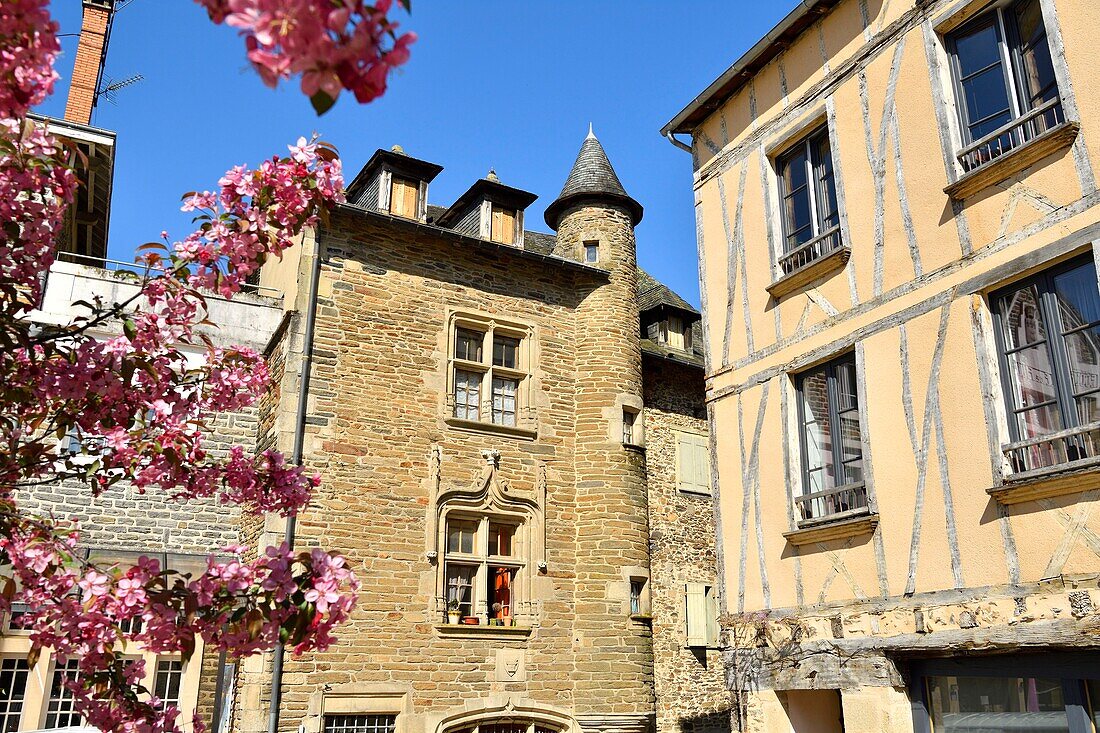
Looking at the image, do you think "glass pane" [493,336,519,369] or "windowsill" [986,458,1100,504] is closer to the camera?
"windowsill" [986,458,1100,504]

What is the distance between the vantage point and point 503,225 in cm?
1297

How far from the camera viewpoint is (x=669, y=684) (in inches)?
508

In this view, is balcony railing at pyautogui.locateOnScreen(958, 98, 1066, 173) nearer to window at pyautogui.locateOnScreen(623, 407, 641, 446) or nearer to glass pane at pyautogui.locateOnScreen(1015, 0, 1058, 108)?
glass pane at pyautogui.locateOnScreen(1015, 0, 1058, 108)

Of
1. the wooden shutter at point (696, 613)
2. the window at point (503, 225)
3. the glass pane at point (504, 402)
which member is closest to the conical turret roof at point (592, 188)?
the window at point (503, 225)

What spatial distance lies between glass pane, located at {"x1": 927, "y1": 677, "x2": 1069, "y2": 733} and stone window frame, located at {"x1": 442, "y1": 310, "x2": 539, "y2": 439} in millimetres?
6586

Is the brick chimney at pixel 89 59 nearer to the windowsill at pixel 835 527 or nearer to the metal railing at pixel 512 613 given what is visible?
the metal railing at pixel 512 613

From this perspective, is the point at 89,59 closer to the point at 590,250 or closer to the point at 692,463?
the point at 590,250

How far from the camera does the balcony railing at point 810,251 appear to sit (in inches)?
279

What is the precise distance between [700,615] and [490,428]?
180 inches

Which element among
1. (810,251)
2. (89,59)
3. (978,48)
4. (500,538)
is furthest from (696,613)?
(89,59)

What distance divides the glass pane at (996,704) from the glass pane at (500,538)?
243 inches

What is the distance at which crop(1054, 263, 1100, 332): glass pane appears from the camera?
523cm

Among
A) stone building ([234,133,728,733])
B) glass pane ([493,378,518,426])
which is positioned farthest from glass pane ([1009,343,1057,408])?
glass pane ([493,378,518,426])

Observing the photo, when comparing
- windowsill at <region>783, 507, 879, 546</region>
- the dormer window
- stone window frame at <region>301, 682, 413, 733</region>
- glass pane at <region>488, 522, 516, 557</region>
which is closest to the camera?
windowsill at <region>783, 507, 879, 546</region>
